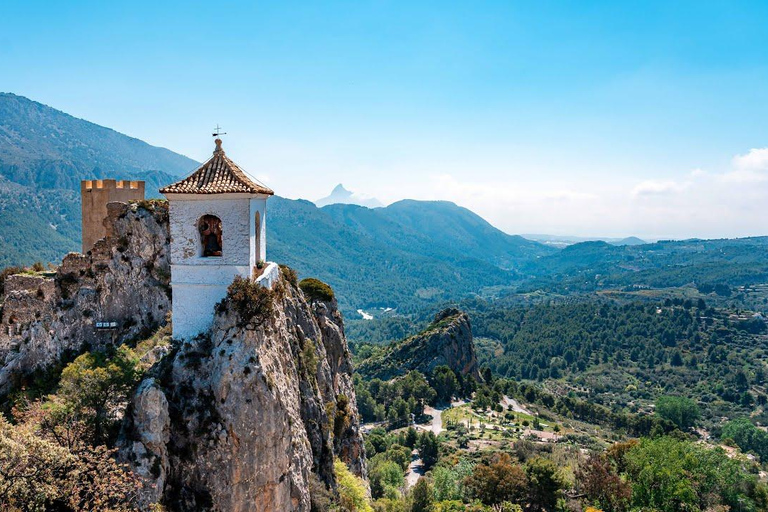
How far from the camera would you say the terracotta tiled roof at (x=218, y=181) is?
21017 mm

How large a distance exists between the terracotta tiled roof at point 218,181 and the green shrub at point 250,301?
12.7 ft

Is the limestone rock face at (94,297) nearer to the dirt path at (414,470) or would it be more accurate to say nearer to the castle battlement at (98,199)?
the castle battlement at (98,199)

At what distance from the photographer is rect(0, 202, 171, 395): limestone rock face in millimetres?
24859

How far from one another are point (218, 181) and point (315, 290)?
699 inches

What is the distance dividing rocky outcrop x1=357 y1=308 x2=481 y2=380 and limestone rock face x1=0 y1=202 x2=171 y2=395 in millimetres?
92941

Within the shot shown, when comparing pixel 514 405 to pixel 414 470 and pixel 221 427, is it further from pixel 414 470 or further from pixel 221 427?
pixel 221 427

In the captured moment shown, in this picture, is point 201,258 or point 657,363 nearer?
point 201,258

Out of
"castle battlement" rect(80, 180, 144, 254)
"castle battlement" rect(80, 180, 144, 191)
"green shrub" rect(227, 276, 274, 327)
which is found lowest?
"green shrub" rect(227, 276, 274, 327)

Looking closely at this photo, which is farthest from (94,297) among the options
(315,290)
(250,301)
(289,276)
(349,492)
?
(349,492)

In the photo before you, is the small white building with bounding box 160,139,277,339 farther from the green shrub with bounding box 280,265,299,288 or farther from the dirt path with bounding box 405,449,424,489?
the dirt path with bounding box 405,449,424,489

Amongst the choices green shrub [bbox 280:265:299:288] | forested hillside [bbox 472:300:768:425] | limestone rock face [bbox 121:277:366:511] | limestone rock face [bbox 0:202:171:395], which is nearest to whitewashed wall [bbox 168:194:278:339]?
limestone rock face [bbox 121:277:366:511]

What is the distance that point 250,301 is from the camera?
20062mm

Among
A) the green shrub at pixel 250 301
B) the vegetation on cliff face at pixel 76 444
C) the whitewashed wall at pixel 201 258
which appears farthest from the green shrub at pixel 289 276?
the vegetation on cliff face at pixel 76 444

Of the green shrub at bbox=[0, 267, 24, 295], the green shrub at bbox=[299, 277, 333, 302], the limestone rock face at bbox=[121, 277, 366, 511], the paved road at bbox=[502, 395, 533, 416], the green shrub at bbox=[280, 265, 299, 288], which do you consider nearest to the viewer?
the limestone rock face at bbox=[121, 277, 366, 511]
